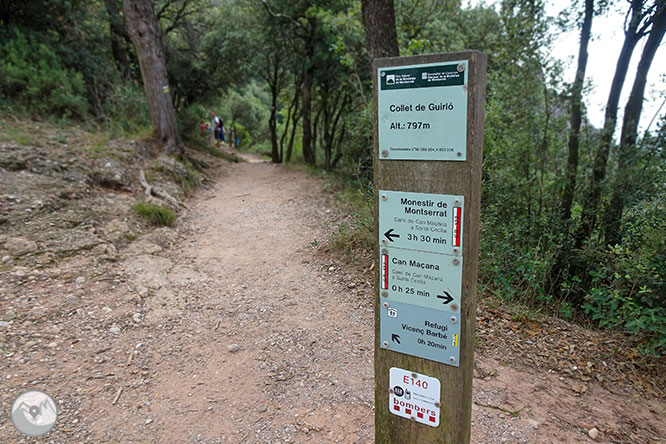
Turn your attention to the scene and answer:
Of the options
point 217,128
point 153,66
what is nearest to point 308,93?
point 153,66

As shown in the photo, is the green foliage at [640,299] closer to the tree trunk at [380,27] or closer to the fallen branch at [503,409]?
the fallen branch at [503,409]

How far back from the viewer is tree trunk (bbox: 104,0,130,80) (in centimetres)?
1193

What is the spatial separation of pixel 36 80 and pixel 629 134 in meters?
10.6

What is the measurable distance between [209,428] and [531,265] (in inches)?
117

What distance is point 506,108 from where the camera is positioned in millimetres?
7000

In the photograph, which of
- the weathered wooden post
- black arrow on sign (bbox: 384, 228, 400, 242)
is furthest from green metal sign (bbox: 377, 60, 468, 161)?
black arrow on sign (bbox: 384, 228, 400, 242)

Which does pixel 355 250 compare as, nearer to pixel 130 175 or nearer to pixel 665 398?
pixel 665 398

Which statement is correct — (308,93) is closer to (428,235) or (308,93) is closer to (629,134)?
(629,134)

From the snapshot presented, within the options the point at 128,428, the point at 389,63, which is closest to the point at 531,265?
the point at 389,63

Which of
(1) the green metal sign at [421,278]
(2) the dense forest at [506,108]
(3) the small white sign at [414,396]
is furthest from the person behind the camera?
(2) the dense forest at [506,108]

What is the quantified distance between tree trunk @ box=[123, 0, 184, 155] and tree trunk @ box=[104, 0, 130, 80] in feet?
11.9

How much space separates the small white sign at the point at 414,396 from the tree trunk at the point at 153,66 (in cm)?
880

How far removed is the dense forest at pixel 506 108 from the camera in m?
3.86

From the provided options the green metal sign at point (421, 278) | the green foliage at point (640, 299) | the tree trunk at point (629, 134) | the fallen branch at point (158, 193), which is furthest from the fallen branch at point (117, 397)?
the tree trunk at point (629, 134)
